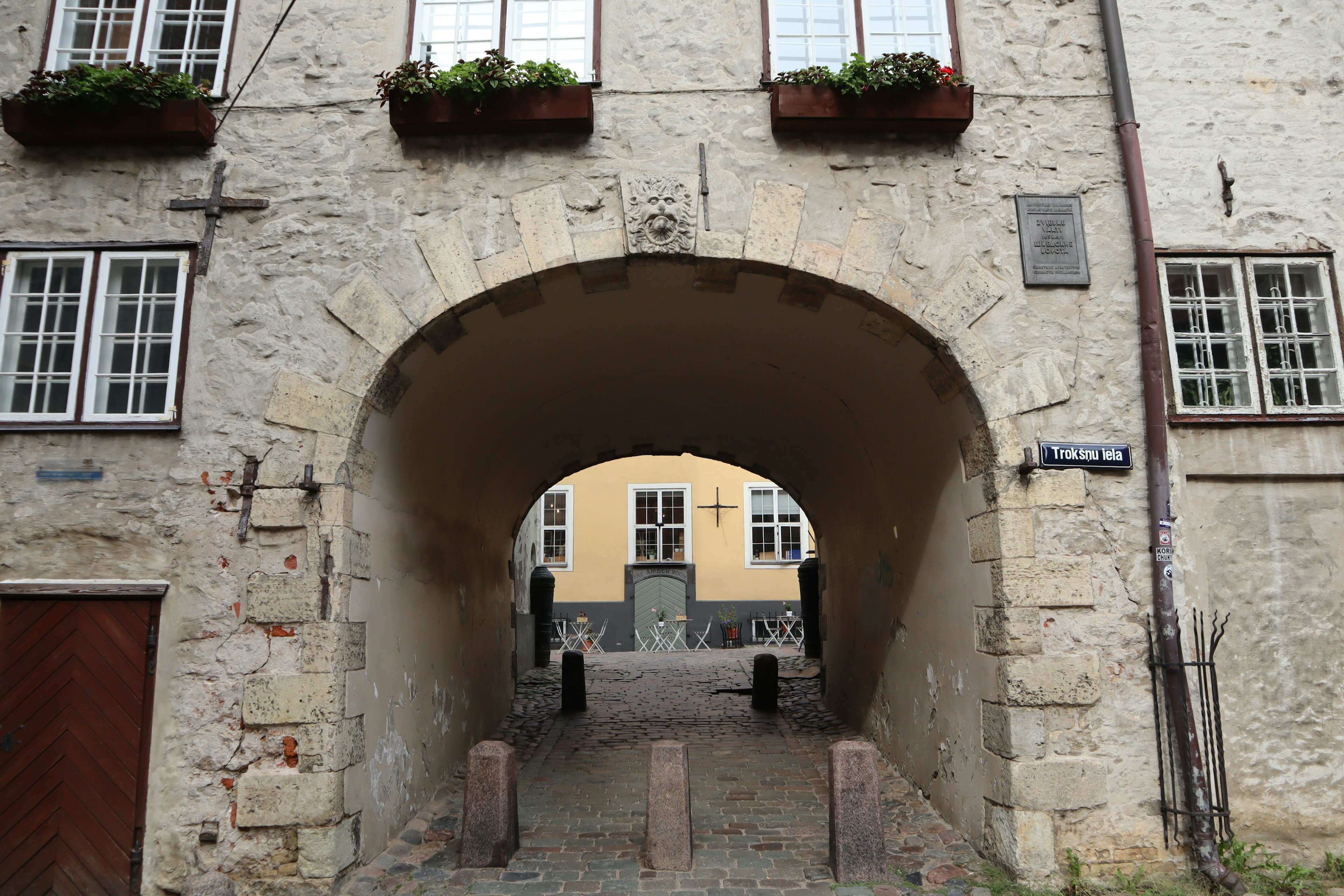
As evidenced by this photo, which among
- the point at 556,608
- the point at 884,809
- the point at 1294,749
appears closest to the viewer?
the point at 1294,749

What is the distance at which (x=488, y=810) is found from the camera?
17.1 feet

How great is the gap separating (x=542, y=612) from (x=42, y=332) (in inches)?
386

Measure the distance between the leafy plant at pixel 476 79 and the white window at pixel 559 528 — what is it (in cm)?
1524

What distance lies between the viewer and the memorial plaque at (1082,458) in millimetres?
5082

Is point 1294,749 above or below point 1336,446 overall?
below

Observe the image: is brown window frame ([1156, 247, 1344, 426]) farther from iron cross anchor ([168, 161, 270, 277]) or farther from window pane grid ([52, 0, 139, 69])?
window pane grid ([52, 0, 139, 69])

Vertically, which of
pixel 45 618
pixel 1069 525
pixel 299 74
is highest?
pixel 299 74

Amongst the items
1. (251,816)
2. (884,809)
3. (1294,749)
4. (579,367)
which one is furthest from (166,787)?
(1294,749)

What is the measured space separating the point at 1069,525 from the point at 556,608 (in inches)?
625

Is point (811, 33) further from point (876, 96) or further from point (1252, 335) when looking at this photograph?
point (1252, 335)

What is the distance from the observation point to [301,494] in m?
4.98

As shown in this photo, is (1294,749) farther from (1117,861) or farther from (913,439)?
(913,439)

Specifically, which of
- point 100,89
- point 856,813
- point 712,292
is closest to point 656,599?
point 712,292

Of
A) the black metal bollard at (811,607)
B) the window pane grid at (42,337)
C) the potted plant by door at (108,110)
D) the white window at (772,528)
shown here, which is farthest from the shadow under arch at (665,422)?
the white window at (772,528)
